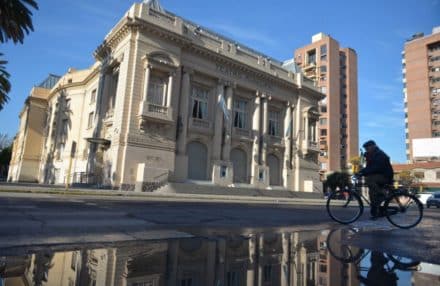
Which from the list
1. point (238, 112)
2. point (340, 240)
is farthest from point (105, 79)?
point (340, 240)

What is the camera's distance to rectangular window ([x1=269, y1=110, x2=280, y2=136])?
36.1 m

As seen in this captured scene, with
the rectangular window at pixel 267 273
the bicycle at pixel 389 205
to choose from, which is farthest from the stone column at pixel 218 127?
the rectangular window at pixel 267 273

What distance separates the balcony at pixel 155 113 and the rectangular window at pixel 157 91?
0.83m

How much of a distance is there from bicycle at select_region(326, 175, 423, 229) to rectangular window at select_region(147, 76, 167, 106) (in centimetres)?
2093

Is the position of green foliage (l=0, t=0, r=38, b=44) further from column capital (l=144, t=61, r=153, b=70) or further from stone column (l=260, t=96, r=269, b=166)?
stone column (l=260, t=96, r=269, b=166)

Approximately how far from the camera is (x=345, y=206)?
7.08m

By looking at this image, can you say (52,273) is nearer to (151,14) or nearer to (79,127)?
(151,14)

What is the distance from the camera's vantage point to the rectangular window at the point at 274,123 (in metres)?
36.1

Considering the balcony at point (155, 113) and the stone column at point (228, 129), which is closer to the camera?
the balcony at point (155, 113)

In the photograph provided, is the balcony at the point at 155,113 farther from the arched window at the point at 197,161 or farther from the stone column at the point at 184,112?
the arched window at the point at 197,161

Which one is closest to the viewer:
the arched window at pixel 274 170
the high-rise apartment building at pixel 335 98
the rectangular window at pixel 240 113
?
the rectangular window at pixel 240 113

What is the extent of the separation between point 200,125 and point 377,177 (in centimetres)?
2329

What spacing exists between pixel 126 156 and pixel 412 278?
22.8 m

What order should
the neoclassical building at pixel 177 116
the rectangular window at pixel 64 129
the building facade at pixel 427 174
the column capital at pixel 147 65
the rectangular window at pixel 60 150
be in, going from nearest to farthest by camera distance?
the neoclassical building at pixel 177 116, the column capital at pixel 147 65, the rectangular window at pixel 64 129, the rectangular window at pixel 60 150, the building facade at pixel 427 174
